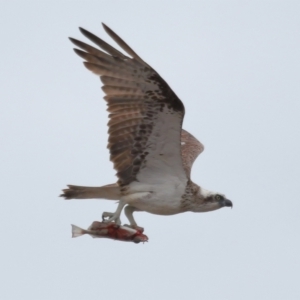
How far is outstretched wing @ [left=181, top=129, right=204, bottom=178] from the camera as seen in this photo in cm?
1738

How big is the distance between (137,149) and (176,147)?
0.50 meters

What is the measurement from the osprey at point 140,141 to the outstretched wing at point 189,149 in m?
0.94

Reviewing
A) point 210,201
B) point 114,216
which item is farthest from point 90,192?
point 210,201

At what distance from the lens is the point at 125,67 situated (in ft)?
49.3

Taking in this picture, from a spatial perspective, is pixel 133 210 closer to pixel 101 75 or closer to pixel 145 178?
pixel 145 178

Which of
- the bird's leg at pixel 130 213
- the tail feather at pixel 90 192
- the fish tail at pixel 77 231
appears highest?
the tail feather at pixel 90 192

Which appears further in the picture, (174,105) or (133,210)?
(133,210)

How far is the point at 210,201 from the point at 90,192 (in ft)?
5.49

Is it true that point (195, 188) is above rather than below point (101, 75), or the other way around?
below

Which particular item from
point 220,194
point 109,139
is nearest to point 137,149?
point 109,139

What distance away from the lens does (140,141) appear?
15.4m

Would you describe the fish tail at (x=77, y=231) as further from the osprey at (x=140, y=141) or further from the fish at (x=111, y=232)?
the osprey at (x=140, y=141)

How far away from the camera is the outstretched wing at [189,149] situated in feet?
57.0

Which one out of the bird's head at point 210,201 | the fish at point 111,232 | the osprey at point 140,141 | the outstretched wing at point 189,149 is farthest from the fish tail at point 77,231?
the outstretched wing at point 189,149
